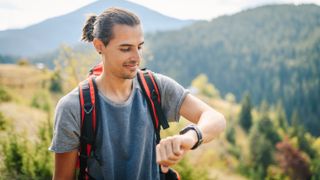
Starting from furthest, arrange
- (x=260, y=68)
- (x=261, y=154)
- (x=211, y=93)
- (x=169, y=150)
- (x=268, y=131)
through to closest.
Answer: (x=260, y=68)
(x=211, y=93)
(x=268, y=131)
(x=261, y=154)
(x=169, y=150)

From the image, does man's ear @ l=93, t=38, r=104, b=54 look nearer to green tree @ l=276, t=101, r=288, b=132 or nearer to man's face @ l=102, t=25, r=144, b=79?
man's face @ l=102, t=25, r=144, b=79

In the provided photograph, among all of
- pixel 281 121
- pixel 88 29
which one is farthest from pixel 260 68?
pixel 88 29

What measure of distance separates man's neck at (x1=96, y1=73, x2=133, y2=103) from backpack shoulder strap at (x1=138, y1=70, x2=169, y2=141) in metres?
0.10

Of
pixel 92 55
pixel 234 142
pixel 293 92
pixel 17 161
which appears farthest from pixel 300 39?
pixel 17 161

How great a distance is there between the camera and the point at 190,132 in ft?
7.54

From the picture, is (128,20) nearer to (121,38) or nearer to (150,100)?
(121,38)

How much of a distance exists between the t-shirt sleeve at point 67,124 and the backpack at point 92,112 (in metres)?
0.03

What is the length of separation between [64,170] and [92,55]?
906 inches

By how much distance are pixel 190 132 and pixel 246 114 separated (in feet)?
270

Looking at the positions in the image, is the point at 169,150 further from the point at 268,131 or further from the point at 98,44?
the point at 268,131

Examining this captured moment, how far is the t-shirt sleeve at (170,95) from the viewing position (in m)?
2.79

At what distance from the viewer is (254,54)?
189 m

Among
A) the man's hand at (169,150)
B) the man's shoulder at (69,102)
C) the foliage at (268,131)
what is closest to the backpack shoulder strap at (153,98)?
the man's shoulder at (69,102)

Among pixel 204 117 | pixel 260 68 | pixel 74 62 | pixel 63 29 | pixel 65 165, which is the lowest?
pixel 65 165
